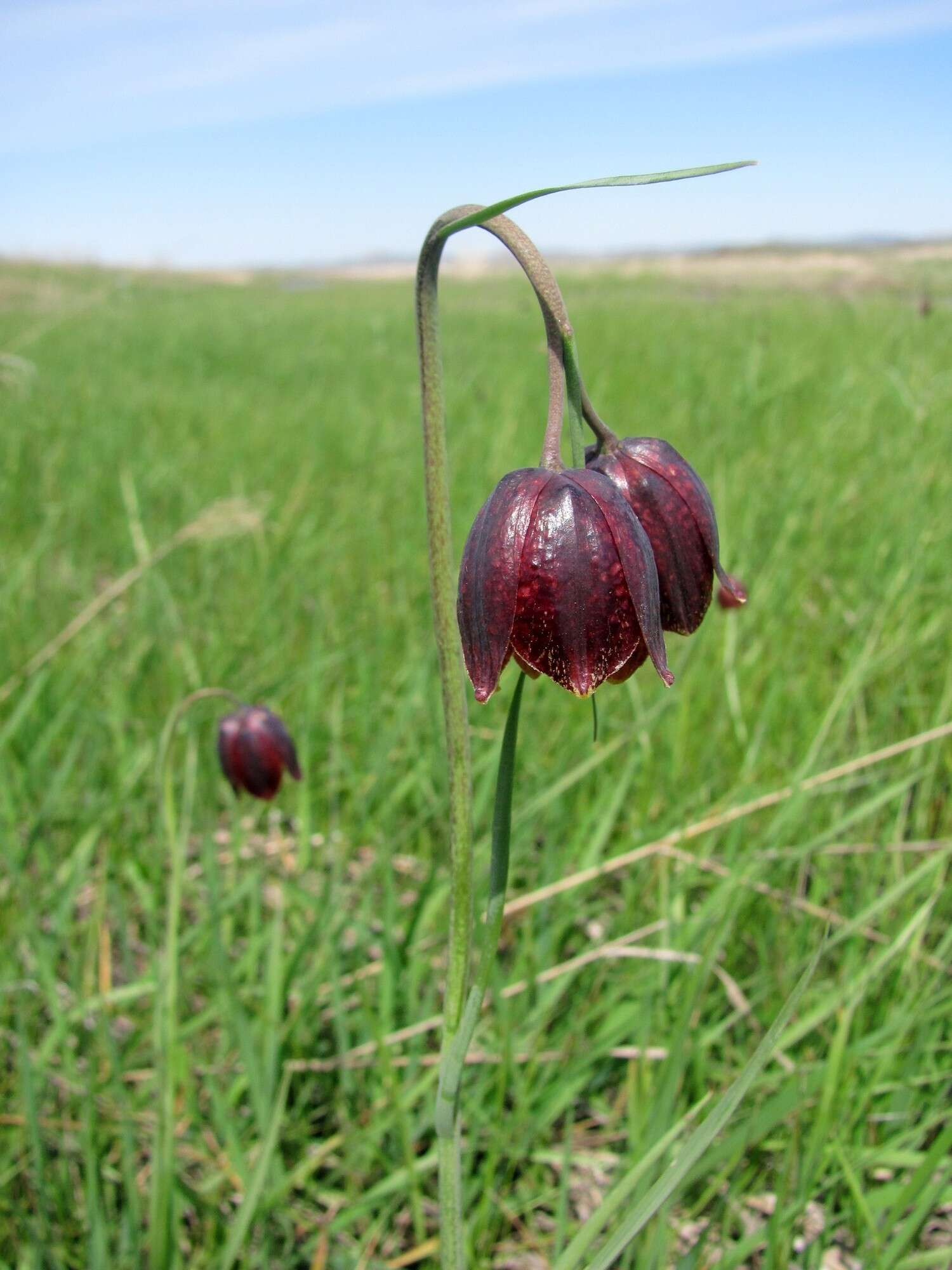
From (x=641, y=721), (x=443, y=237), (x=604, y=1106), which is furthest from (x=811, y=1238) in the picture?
(x=443, y=237)

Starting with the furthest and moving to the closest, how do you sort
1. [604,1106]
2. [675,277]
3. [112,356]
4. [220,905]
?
[675,277] < [112,356] < [220,905] < [604,1106]

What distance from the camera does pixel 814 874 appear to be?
1467 millimetres

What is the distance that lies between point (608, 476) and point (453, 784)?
20cm

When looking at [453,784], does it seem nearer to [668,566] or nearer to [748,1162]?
[668,566]

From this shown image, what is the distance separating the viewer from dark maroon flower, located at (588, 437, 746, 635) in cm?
64

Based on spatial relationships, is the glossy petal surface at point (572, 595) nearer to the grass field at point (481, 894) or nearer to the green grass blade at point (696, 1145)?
the green grass blade at point (696, 1145)

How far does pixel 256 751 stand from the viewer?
4.36 feet

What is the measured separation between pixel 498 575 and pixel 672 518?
0.12m

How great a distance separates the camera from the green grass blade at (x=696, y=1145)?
1.81ft

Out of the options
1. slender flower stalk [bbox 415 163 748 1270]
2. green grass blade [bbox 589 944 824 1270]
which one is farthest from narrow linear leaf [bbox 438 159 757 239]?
green grass blade [bbox 589 944 824 1270]

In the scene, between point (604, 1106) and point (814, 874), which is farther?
point (814, 874)

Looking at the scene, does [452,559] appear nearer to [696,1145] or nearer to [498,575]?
[498,575]

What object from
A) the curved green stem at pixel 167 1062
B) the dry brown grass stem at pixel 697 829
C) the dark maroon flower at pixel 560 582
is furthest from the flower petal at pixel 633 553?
the dry brown grass stem at pixel 697 829

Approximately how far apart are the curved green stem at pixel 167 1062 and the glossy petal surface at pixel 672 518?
23.7 inches
